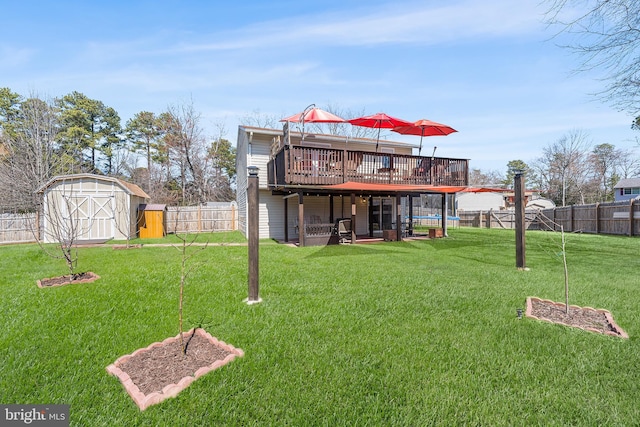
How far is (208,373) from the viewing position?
95.2 inches

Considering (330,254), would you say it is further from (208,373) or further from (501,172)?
(501,172)

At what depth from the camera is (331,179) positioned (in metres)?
10.4

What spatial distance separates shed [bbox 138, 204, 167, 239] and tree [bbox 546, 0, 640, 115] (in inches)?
590

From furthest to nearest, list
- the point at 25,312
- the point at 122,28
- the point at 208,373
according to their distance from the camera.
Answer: the point at 122,28 → the point at 25,312 → the point at 208,373

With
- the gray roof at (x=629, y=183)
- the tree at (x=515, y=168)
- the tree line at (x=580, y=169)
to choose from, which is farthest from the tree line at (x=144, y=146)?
the gray roof at (x=629, y=183)

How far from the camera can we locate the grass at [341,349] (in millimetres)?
1997

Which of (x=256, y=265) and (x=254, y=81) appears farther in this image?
(x=254, y=81)

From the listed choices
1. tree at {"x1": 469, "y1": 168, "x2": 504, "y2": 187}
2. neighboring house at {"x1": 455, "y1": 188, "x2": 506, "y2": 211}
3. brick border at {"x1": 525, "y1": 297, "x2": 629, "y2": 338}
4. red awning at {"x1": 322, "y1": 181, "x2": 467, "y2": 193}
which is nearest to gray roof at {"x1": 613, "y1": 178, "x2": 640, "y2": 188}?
neighboring house at {"x1": 455, "y1": 188, "x2": 506, "y2": 211}

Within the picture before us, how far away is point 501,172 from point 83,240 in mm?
48110

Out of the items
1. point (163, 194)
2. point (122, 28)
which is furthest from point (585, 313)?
point (163, 194)

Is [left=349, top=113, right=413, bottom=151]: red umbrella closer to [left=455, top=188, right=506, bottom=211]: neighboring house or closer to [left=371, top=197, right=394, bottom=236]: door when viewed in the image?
[left=371, top=197, right=394, bottom=236]: door

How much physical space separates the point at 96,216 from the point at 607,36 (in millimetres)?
16466

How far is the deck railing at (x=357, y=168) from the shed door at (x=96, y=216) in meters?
6.99

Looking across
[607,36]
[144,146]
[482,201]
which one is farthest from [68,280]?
[482,201]
